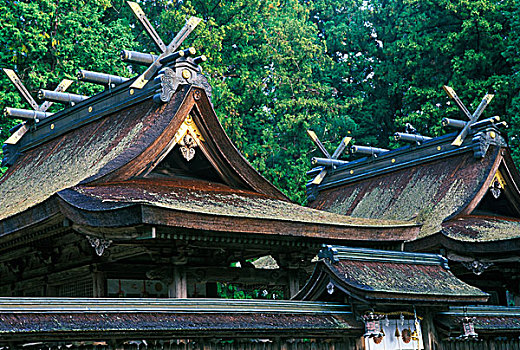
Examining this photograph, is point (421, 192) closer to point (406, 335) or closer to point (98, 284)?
point (406, 335)

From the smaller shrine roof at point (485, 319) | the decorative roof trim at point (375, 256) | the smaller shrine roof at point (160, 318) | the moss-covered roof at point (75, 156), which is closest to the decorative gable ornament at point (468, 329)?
the smaller shrine roof at point (485, 319)

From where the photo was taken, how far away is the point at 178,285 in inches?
553

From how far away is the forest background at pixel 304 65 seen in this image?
3203 centimetres

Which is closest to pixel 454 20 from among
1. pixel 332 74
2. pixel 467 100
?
pixel 467 100

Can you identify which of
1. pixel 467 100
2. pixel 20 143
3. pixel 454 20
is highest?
pixel 454 20

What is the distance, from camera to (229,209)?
46.9 ft

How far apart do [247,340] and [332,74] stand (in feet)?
104

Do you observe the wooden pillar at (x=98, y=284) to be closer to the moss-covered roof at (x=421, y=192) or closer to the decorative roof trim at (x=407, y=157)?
the moss-covered roof at (x=421, y=192)

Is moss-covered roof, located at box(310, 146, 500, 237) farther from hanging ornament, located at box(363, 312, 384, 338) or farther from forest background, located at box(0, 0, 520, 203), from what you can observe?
forest background, located at box(0, 0, 520, 203)

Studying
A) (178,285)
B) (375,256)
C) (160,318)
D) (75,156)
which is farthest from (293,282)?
(160,318)

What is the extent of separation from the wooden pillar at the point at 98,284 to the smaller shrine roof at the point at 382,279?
4531 millimetres

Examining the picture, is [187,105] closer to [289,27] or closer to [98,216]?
[98,216]

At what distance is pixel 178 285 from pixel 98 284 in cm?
192

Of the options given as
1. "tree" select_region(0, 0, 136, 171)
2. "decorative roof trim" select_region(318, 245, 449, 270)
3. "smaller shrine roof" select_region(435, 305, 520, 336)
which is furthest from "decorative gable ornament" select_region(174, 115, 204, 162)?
"tree" select_region(0, 0, 136, 171)
